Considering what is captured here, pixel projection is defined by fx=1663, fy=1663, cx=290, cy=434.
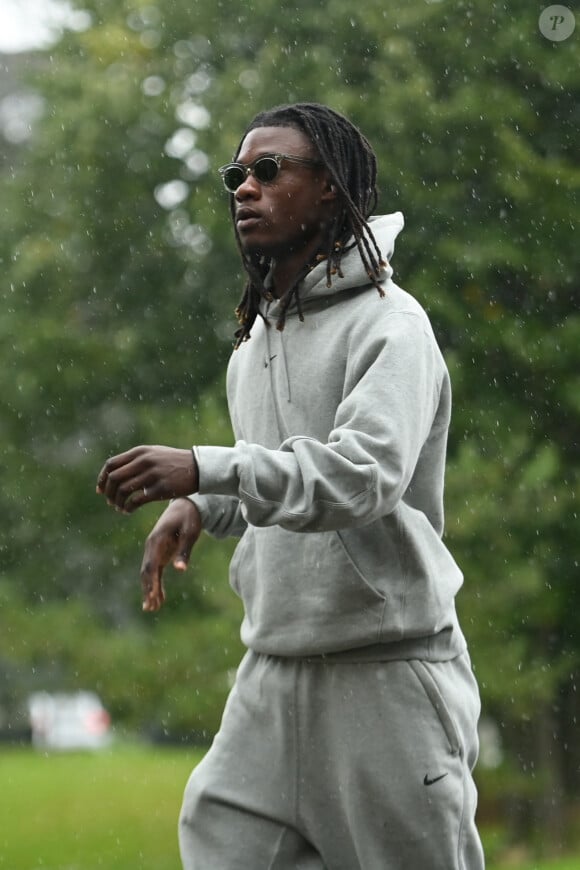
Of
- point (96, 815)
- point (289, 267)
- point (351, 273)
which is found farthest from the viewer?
point (96, 815)

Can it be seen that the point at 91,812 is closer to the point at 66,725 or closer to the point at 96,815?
the point at 96,815

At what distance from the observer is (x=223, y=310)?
11.3 metres

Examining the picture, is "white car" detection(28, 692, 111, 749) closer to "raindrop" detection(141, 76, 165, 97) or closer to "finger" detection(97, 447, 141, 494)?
"raindrop" detection(141, 76, 165, 97)

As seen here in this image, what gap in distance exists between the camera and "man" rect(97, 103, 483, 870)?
3297mm

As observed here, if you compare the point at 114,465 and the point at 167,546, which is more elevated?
the point at 114,465

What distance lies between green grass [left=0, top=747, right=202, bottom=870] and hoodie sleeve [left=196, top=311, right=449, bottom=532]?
9894 mm

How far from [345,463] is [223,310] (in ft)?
27.6

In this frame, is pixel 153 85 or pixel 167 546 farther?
pixel 153 85

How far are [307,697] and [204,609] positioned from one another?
320 inches

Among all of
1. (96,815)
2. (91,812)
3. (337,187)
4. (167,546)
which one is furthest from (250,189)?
(91,812)

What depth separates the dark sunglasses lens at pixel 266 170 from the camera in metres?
3.48

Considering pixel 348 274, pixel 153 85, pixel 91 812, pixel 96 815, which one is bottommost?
pixel 91 812

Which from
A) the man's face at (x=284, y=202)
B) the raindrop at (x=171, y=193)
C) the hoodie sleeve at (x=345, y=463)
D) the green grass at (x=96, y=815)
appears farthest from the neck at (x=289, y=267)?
the raindrop at (x=171, y=193)

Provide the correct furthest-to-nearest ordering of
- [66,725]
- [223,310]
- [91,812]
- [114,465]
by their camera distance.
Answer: [66,725], [91,812], [223,310], [114,465]
